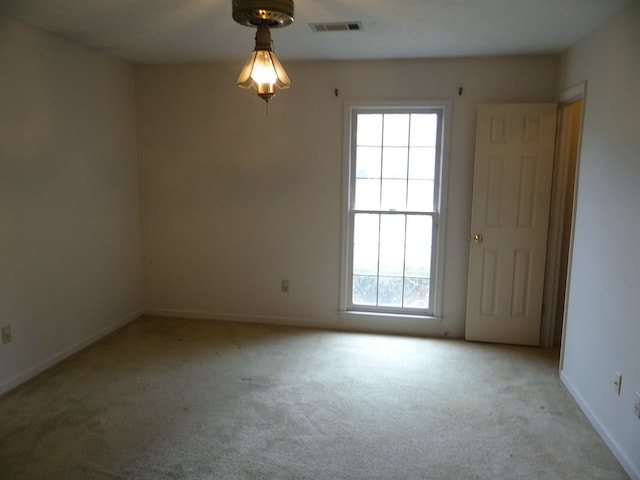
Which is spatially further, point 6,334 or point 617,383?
point 6,334

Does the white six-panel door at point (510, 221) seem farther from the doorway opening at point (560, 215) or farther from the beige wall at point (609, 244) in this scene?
the beige wall at point (609, 244)

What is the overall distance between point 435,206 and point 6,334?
134 inches

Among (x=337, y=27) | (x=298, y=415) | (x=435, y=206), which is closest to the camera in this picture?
(x=298, y=415)

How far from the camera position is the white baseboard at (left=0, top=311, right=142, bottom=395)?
298cm

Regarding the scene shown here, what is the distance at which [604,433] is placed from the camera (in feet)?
8.18

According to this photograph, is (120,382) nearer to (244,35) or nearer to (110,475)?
(110,475)

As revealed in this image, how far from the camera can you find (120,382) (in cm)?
309

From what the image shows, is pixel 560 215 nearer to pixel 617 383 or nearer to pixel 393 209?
pixel 393 209

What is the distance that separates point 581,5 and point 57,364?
4.21 m

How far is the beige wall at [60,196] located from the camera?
9.67 ft

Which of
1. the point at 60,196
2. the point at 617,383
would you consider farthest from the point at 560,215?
the point at 60,196

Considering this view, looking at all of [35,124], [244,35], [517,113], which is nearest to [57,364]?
[35,124]

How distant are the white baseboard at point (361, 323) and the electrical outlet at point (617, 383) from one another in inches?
64.0

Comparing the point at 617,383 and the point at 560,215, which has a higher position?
the point at 560,215
